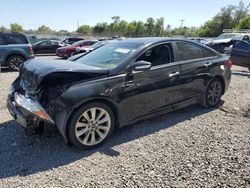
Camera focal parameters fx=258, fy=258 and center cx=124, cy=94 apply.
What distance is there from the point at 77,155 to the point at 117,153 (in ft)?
1.83

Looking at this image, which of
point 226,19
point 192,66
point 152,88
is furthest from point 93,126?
point 226,19

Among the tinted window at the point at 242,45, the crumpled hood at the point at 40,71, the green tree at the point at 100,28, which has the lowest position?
the green tree at the point at 100,28

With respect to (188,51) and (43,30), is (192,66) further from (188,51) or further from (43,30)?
(43,30)

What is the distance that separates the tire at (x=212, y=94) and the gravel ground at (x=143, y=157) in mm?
639

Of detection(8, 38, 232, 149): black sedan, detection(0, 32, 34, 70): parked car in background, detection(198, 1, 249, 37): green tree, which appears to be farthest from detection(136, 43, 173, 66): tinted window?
detection(198, 1, 249, 37): green tree

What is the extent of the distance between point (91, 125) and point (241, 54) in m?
9.12

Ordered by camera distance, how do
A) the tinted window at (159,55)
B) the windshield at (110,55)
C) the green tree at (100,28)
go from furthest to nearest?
1. the green tree at (100,28)
2. the tinted window at (159,55)
3. the windshield at (110,55)

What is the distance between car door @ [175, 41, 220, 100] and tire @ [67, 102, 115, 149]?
170 centimetres

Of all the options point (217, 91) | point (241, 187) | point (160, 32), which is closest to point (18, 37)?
point (217, 91)

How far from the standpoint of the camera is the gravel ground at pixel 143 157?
3.02 meters

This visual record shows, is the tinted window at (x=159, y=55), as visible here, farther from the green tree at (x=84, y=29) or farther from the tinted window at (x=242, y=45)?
the green tree at (x=84, y=29)

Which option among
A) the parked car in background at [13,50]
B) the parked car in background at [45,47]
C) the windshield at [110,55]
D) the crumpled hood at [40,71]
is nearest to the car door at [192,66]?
the windshield at [110,55]

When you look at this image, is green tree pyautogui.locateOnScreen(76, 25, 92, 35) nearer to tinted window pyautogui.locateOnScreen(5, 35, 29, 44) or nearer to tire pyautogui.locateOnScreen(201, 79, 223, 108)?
tinted window pyautogui.locateOnScreen(5, 35, 29, 44)

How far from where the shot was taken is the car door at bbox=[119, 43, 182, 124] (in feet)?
13.1
